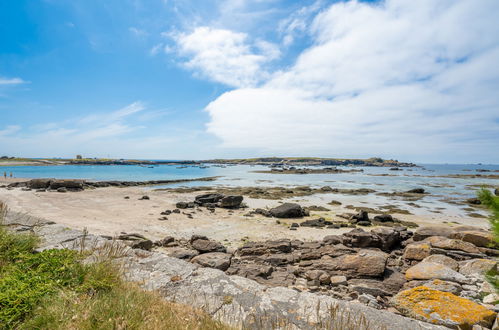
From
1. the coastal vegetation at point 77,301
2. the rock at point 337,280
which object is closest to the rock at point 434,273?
the rock at point 337,280

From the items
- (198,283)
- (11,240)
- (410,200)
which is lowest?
(410,200)

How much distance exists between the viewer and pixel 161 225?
1523 cm

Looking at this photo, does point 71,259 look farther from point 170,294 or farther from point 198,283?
point 198,283

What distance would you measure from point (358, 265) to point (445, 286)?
2.30 meters

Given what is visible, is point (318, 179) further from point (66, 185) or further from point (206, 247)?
point (206, 247)

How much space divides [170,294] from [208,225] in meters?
12.9

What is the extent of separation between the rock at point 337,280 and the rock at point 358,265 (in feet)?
1.58

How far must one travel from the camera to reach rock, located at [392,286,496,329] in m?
4.04

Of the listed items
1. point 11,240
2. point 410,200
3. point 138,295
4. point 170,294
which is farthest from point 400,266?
point 410,200

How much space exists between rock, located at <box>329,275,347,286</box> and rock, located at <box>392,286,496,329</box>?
177cm

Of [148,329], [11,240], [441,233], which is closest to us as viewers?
[148,329]

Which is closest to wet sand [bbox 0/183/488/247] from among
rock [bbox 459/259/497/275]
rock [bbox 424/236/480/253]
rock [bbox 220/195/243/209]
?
rock [bbox 220/195/243/209]

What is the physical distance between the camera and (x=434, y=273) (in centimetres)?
643

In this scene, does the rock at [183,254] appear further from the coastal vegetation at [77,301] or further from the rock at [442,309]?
the rock at [442,309]
